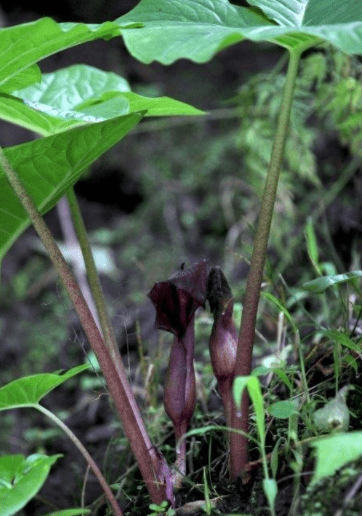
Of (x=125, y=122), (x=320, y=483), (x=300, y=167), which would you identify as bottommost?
(x=320, y=483)

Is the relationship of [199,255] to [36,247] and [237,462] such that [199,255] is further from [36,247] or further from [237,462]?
[237,462]

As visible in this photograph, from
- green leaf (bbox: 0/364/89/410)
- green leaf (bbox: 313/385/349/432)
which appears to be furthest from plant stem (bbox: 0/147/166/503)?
green leaf (bbox: 313/385/349/432)

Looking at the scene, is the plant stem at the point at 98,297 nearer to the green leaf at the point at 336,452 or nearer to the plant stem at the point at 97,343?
the plant stem at the point at 97,343

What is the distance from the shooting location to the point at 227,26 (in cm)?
97

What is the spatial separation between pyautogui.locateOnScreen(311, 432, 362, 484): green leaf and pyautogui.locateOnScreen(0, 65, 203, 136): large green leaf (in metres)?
0.61

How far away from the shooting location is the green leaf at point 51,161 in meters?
0.98

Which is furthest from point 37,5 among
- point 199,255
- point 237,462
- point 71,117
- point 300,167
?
point 237,462

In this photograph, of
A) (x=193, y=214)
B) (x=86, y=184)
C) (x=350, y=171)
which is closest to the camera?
(x=350, y=171)

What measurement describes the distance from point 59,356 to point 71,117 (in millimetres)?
1443

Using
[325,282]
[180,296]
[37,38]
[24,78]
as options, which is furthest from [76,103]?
[325,282]

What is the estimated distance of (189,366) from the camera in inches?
41.5

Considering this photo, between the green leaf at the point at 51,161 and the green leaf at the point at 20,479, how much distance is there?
389 millimetres

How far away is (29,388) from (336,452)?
489 mm

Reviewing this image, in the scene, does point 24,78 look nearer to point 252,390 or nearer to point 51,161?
point 51,161
